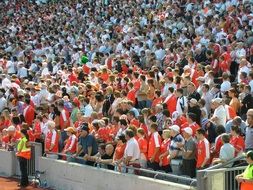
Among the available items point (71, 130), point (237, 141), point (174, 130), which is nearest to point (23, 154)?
point (71, 130)

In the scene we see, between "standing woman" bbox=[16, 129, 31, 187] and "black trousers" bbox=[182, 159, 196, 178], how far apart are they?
595 centimetres

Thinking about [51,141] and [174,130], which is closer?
[174,130]

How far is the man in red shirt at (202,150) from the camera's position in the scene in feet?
51.4

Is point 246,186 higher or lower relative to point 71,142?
lower

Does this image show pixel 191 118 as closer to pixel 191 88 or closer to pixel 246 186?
pixel 191 88

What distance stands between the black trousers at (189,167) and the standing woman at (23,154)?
595 cm

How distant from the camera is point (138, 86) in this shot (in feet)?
71.6

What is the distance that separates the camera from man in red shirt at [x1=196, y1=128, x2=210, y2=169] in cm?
1566

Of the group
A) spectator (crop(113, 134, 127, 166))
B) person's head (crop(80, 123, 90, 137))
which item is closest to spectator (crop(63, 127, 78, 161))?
person's head (crop(80, 123, 90, 137))

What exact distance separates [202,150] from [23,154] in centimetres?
664

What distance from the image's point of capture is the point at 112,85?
23.2 meters

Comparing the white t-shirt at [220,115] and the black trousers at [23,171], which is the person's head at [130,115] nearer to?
the white t-shirt at [220,115]

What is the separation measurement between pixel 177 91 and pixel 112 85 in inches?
163

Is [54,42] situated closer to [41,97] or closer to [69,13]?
[69,13]
